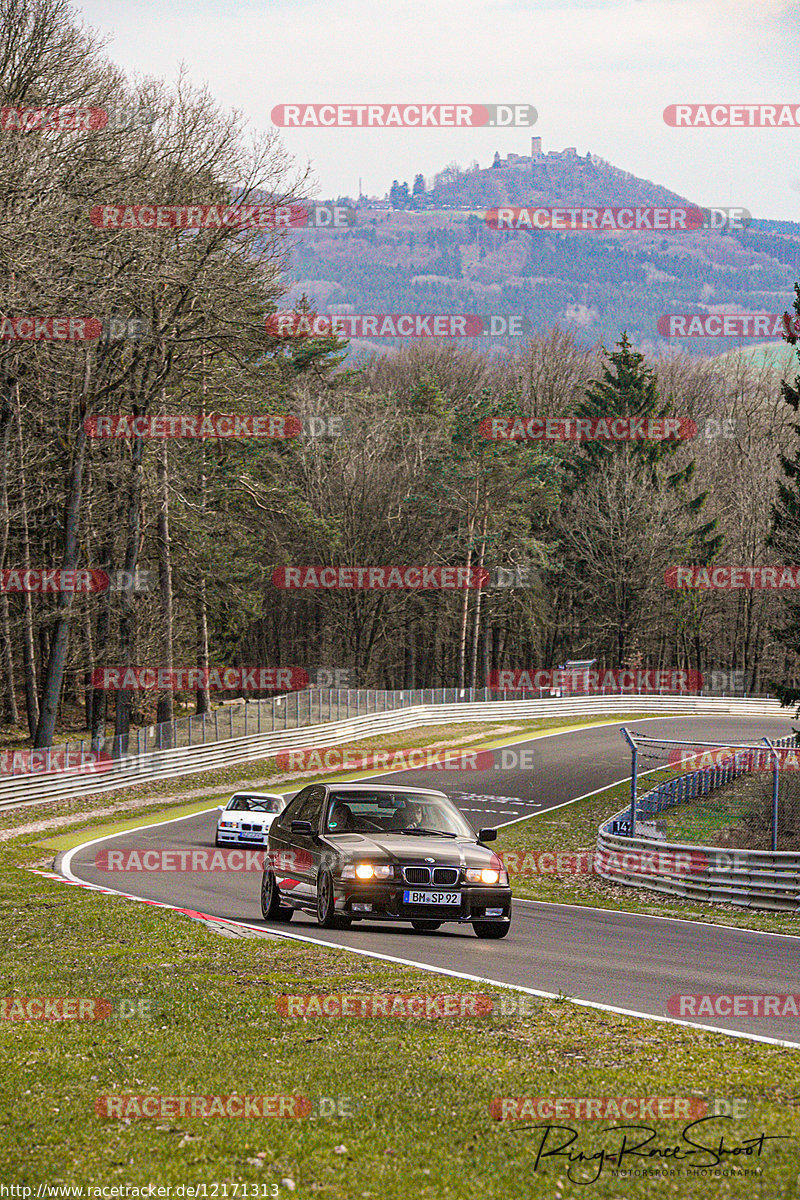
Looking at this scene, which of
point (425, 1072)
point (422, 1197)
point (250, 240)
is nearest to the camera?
point (422, 1197)

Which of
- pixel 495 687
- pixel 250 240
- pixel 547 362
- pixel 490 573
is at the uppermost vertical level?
pixel 547 362

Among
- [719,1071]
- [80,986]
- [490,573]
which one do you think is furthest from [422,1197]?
[490,573]

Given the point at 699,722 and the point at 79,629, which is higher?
the point at 79,629

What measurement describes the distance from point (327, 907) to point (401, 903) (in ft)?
3.24

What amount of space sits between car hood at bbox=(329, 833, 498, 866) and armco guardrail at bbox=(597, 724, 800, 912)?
7695 millimetres

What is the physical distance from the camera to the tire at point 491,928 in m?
13.3

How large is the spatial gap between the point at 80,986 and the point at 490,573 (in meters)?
60.4

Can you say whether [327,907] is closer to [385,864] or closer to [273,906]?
[385,864]

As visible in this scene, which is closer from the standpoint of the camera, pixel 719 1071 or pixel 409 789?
pixel 719 1071

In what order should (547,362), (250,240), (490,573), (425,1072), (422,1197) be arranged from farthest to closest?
(547,362) < (490,573) < (250,240) < (425,1072) < (422,1197)

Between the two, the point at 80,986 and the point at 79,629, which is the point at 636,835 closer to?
the point at 80,986

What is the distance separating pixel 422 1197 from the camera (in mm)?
5008

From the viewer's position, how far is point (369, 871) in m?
12.7

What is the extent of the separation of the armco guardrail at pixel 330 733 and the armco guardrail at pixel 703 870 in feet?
56.0
